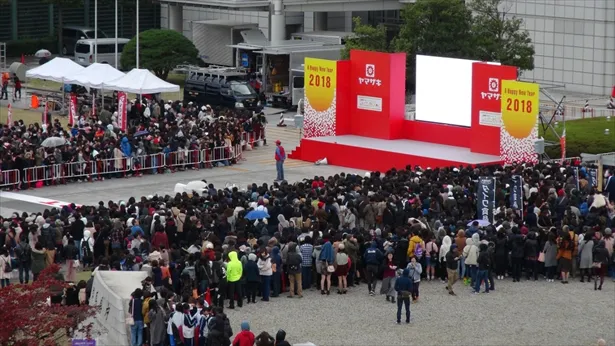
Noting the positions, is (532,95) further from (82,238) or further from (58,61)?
(58,61)

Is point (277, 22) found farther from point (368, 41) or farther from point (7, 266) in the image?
point (7, 266)

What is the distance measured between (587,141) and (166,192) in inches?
570

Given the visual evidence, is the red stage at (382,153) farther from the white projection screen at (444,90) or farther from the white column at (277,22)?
the white column at (277,22)

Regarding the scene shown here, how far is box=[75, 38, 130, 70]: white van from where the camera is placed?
66.5m

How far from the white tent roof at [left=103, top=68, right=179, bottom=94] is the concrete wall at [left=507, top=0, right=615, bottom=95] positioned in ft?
60.3

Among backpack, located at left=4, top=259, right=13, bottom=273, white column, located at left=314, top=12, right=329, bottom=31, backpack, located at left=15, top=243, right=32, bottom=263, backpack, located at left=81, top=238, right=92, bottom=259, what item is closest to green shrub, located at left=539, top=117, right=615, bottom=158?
white column, located at left=314, top=12, right=329, bottom=31

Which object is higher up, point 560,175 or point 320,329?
point 560,175

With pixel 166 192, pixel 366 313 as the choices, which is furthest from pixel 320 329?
pixel 166 192

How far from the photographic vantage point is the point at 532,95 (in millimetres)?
42375

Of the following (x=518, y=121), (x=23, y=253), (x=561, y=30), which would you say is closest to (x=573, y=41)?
(x=561, y=30)

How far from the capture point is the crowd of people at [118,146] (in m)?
41.7

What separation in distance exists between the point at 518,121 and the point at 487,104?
141 centimetres

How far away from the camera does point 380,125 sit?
46.5m

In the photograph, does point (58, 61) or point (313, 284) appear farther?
point (58, 61)
